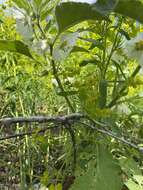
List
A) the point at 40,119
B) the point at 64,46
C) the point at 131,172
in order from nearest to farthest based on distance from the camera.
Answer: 1. the point at 40,119
2. the point at 64,46
3. the point at 131,172

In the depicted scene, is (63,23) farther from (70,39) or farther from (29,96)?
(29,96)

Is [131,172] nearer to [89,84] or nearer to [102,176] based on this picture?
[102,176]

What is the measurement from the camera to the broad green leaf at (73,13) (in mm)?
728

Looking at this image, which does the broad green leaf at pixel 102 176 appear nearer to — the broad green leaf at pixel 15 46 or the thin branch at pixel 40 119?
the thin branch at pixel 40 119

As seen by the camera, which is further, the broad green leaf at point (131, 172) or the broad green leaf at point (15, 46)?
the broad green leaf at point (131, 172)

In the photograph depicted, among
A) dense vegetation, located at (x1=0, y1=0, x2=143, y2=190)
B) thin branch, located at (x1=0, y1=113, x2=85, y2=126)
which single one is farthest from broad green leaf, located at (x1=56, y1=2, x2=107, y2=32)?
thin branch, located at (x1=0, y1=113, x2=85, y2=126)

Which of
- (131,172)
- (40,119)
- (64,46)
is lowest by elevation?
(131,172)

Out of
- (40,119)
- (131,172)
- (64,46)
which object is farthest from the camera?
(131,172)

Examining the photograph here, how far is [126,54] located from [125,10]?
0.22 meters

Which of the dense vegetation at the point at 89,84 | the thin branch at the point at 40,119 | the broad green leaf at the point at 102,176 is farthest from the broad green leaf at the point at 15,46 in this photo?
the broad green leaf at the point at 102,176

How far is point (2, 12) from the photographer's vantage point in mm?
2863

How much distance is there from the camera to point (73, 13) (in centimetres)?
75

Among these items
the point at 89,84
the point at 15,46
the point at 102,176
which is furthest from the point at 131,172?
the point at 15,46

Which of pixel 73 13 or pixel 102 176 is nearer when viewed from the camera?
pixel 73 13
